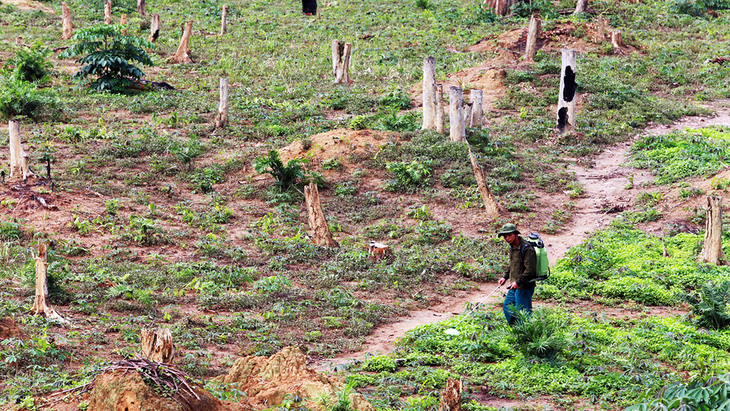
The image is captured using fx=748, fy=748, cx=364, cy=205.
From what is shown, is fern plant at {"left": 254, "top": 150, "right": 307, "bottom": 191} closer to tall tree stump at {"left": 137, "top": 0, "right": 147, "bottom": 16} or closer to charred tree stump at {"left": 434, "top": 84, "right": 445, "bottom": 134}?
charred tree stump at {"left": 434, "top": 84, "right": 445, "bottom": 134}

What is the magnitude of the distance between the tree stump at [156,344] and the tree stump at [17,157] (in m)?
9.31

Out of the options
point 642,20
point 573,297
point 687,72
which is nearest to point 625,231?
point 573,297

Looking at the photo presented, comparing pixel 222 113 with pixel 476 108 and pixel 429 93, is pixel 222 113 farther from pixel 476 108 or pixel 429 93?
pixel 476 108

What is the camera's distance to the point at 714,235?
11.4 metres

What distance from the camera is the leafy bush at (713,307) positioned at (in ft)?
30.2

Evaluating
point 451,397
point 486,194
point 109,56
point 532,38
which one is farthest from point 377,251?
point 532,38

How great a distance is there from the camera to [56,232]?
1288 cm

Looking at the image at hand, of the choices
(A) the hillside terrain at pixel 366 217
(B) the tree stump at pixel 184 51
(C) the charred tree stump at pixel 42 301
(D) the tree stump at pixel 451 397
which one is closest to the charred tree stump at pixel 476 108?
(A) the hillside terrain at pixel 366 217

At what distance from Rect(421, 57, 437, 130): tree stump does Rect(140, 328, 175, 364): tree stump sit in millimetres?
12844

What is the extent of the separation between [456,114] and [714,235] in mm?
7279

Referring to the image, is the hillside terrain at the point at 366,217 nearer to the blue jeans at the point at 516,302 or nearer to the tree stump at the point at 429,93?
the blue jeans at the point at 516,302

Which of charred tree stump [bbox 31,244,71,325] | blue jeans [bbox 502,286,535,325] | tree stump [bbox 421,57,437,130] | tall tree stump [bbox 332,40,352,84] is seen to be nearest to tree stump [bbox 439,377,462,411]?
blue jeans [bbox 502,286,535,325]

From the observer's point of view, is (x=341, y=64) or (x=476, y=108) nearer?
(x=476, y=108)

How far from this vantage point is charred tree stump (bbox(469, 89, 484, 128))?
18234mm
